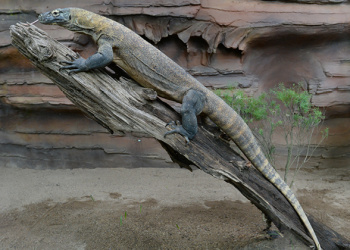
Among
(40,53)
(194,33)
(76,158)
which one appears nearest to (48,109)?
(76,158)

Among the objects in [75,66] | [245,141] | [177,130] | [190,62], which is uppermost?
[75,66]

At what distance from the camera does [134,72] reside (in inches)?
131

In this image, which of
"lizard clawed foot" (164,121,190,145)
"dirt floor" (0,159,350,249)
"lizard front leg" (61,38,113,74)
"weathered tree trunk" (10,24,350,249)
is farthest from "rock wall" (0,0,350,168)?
"lizard clawed foot" (164,121,190,145)

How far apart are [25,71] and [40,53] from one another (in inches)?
175

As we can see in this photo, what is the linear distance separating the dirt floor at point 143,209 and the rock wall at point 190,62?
0.56m

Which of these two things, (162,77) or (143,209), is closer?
(162,77)

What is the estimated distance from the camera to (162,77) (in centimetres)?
339

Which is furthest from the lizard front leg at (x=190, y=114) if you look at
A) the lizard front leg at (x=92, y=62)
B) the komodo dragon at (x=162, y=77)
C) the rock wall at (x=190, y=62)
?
the rock wall at (x=190, y=62)

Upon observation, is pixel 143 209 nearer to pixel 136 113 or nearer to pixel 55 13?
pixel 136 113

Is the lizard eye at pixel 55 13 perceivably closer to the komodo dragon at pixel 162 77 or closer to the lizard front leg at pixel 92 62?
the komodo dragon at pixel 162 77

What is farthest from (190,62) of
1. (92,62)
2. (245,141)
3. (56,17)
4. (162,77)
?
(92,62)

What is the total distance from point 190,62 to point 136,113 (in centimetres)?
414

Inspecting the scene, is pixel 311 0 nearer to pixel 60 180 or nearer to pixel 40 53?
pixel 40 53

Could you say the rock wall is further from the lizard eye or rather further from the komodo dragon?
the lizard eye
